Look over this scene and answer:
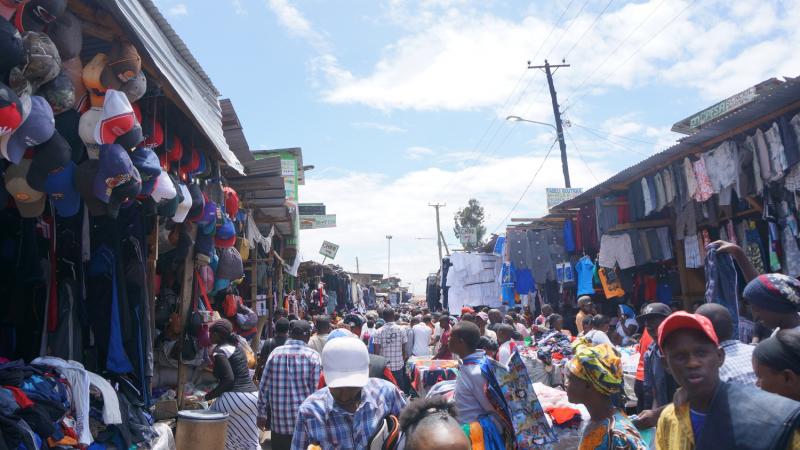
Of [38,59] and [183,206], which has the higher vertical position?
[38,59]

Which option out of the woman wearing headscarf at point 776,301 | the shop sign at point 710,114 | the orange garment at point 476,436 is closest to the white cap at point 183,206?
the orange garment at point 476,436

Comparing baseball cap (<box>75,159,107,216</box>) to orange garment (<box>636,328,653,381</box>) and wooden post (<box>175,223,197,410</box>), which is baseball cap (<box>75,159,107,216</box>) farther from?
orange garment (<box>636,328,653,381</box>)

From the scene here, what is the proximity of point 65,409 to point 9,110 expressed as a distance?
71.3 inches

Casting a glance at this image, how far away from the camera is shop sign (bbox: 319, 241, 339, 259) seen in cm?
2510

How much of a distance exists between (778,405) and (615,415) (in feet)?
3.49

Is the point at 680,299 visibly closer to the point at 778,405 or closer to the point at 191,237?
the point at 191,237

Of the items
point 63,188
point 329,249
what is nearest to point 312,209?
point 329,249

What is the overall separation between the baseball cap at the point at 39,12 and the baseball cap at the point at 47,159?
1.98 ft

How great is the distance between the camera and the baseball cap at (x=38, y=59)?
306cm

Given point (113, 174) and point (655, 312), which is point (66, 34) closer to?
point (113, 174)

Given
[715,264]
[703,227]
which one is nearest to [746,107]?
[715,264]

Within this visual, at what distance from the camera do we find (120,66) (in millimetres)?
4027

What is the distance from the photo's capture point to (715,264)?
Result: 18.6ft

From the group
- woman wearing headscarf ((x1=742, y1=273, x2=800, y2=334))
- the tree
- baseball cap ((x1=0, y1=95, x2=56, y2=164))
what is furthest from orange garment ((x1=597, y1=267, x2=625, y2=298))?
the tree
